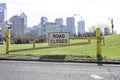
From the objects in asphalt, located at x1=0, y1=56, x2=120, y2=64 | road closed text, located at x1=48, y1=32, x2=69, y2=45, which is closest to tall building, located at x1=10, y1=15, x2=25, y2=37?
road closed text, located at x1=48, y1=32, x2=69, y2=45

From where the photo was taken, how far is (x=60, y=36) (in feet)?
66.8

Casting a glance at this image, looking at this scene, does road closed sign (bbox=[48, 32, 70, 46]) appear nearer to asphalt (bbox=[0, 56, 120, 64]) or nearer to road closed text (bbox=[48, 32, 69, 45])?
road closed text (bbox=[48, 32, 69, 45])

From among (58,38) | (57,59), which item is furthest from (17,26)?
(57,59)

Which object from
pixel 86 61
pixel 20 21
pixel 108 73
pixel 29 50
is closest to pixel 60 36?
pixel 29 50

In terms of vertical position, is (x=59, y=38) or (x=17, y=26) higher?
(x=17, y=26)

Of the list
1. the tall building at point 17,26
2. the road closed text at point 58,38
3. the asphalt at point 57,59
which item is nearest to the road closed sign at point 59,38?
the road closed text at point 58,38

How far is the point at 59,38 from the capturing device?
66.6ft

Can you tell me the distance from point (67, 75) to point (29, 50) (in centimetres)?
999

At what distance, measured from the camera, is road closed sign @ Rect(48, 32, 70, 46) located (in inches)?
797

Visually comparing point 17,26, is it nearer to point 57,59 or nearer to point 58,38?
point 58,38

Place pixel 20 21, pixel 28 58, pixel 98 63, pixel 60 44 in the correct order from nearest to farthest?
pixel 98 63, pixel 28 58, pixel 60 44, pixel 20 21

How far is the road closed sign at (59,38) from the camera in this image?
797 inches

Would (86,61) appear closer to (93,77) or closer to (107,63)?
(107,63)

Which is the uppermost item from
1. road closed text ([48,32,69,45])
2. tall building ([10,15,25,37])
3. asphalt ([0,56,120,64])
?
tall building ([10,15,25,37])
